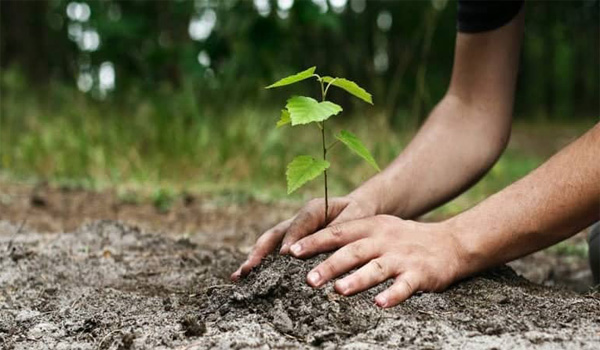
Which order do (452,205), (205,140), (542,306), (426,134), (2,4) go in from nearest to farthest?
1. (542,306)
2. (426,134)
3. (452,205)
4. (205,140)
5. (2,4)

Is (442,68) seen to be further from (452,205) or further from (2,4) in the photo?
(452,205)

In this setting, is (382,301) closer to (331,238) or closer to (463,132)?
(331,238)

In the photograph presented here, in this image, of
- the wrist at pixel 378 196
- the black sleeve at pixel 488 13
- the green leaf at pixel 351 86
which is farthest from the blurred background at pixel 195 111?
the green leaf at pixel 351 86

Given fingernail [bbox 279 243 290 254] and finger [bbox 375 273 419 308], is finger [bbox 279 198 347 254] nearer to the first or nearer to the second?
fingernail [bbox 279 243 290 254]

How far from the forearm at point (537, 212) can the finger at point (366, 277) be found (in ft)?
0.62

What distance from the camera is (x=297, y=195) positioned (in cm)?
437

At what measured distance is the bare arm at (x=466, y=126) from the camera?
2215 mm

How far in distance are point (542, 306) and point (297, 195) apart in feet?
8.98

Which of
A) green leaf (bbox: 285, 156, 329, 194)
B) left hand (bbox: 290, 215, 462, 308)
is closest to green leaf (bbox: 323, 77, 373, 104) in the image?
green leaf (bbox: 285, 156, 329, 194)

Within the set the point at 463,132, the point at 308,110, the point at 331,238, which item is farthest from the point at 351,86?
the point at 463,132

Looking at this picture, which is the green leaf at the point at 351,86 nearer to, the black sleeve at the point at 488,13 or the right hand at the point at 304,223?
the right hand at the point at 304,223

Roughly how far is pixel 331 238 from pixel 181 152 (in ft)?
10.5

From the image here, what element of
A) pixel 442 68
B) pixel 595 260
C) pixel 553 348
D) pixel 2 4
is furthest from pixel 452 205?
pixel 442 68

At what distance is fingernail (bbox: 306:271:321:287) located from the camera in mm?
1649
